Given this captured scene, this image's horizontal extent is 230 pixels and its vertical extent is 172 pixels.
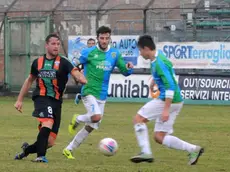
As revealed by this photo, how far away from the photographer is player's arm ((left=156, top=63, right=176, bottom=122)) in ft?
31.6

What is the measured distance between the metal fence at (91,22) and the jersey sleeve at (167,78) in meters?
16.6

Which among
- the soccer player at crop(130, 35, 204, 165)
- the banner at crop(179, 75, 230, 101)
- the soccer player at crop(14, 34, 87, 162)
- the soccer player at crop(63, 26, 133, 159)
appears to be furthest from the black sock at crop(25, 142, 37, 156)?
the banner at crop(179, 75, 230, 101)

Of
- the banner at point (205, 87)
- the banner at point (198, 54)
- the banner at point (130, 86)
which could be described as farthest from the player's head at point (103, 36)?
the banner at point (198, 54)

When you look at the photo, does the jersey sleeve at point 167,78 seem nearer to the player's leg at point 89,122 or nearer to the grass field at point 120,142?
the grass field at point 120,142

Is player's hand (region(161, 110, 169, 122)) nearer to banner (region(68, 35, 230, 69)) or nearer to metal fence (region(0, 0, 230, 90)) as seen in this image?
metal fence (region(0, 0, 230, 90))

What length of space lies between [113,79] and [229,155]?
618 inches

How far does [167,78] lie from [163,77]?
0.21 feet

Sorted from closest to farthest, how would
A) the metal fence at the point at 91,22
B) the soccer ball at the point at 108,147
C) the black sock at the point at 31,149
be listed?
the black sock at the point at 31,149 < the soccer ball at the point at 108,147 < the metal fence at the point at 91,22

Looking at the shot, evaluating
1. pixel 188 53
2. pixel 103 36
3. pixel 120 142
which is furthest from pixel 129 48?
pixel 103 36

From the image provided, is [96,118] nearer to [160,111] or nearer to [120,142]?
[160,111]

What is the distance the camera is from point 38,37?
29.7 meters

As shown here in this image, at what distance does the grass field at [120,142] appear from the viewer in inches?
386

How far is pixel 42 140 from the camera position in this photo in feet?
32.9

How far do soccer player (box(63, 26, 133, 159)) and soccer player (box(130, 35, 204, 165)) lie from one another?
1.49 meters
